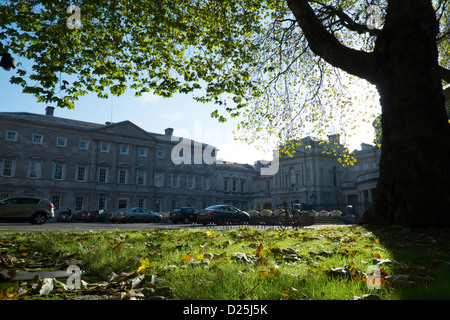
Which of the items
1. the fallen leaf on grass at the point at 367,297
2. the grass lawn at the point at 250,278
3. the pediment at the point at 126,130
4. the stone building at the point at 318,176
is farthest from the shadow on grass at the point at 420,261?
the stone building at the point at 318,176

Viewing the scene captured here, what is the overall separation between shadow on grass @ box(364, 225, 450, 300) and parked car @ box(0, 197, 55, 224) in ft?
73.3

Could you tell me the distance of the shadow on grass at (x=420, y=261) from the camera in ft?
7.50

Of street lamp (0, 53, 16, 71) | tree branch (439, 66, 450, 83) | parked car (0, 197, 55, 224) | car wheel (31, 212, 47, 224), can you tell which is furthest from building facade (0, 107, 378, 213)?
street lamp (0, 53, 16, 71)

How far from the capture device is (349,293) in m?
2.28

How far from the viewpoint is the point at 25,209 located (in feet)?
72.0

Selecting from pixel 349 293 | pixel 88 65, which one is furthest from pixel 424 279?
pixel 88 65

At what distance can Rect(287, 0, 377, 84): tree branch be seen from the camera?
9.10m

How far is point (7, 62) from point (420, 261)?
447 inches

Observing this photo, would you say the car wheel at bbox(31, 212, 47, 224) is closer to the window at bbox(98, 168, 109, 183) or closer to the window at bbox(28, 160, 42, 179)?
the window at bbox(28, 160, 42, 179)

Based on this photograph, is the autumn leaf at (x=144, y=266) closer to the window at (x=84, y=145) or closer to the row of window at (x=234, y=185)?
the window at (x=84, y=145)

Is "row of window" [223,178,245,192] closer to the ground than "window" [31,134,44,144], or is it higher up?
closer to the ground

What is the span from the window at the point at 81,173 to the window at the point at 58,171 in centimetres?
216

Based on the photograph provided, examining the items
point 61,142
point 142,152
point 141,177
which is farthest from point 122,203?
point 61,142
